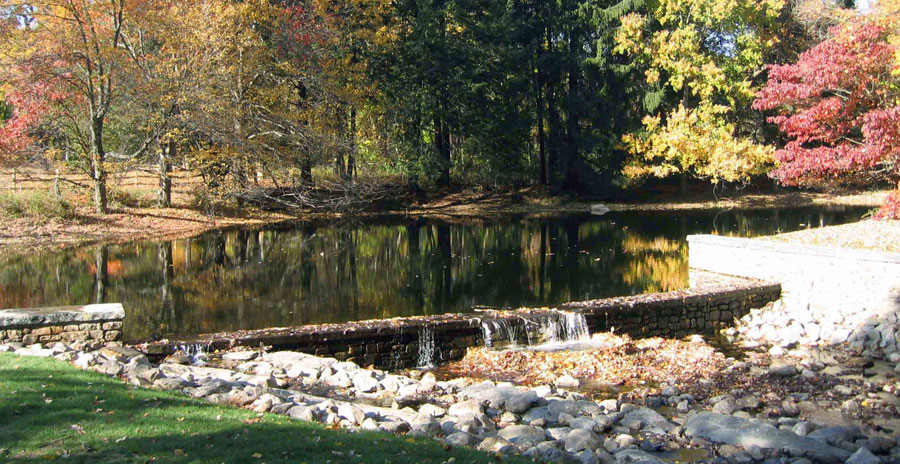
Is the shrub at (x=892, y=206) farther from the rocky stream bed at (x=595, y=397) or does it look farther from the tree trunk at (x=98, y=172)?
the tree trunk at (x=98, y=172)

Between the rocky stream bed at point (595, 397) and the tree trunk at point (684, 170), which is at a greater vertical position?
the tree trunk at point (684, 170)

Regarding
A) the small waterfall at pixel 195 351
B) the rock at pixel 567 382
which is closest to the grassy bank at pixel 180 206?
the small waterfall at pixel 195 351

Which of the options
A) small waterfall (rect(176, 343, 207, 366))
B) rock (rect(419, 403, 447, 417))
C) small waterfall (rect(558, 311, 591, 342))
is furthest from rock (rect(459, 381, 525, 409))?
small waterfall (rect(176, 343, 207, 366))

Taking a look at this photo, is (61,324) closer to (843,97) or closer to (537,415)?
(537,415)

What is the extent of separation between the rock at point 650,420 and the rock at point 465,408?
1671mm

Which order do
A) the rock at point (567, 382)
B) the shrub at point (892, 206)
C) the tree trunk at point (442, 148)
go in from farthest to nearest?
1. the tree trunk at point (442, 148)
2. the shrub at point (892, 206)
3. the rock at point (567, 382)

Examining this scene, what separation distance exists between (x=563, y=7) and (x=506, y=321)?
29.4 meters

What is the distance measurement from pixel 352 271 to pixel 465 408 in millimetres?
11370

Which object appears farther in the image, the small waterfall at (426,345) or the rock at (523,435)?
the small waterfall at (426,345)

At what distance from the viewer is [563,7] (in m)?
38.2

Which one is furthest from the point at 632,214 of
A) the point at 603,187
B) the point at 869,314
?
the point at 869,314

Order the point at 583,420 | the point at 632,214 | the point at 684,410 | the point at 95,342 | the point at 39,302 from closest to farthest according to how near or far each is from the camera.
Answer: the point at 583,420
the point at 684,410
the point at 95,342
the point at 39,302
the point at 632,214

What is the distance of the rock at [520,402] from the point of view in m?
8.67

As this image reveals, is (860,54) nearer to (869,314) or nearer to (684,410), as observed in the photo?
(869,314)
